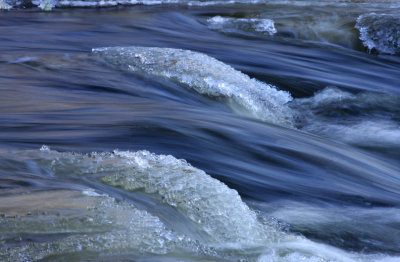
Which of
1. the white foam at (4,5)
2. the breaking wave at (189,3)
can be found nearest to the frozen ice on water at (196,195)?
the white foam at (4,5)

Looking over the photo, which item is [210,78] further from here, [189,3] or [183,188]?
[189,3]

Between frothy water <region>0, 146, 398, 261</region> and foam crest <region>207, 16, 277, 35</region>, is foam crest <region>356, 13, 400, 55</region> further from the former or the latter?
frothy water <region>0, 146, 398, 261</region>

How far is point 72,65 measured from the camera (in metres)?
5.58

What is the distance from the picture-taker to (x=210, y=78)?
16.0 ft

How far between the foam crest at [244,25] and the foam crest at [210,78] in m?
2.53

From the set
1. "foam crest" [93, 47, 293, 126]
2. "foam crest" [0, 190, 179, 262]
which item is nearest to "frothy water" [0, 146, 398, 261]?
"foam crest" [0, 190, 179, 262]

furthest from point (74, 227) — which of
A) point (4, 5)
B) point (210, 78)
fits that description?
point (4, 5)

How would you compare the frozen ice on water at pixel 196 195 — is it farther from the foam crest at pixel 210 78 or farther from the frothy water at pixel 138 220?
the foam crest at pixel 210 78

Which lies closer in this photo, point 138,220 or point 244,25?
point 138,220

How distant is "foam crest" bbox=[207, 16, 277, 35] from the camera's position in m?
8.01

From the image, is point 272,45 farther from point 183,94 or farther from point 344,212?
point 344,212

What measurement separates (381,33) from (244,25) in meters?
1.75

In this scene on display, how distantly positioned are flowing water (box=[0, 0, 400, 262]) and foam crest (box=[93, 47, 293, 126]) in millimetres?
16

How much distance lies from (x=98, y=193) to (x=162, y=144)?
3.34 feet
